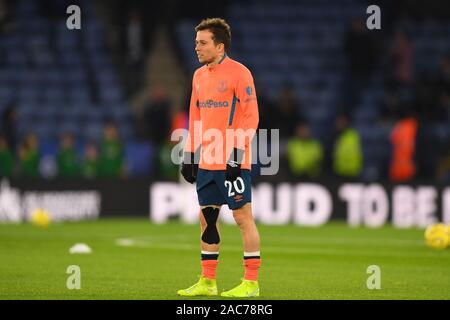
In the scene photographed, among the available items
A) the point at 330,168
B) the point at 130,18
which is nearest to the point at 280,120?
the point at 330,168

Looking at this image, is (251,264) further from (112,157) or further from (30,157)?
(112,157)

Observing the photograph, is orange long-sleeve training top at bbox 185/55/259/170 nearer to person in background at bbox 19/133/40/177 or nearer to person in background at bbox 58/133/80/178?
person in background at bbox 19/133/40/177

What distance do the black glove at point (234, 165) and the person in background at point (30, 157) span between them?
13.9 meters

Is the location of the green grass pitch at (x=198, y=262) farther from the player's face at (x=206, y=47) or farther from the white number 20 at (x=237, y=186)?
the player's face at (x=206, y=47)

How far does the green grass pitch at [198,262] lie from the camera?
10172mm

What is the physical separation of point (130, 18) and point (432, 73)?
720cm

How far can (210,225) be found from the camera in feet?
32.2

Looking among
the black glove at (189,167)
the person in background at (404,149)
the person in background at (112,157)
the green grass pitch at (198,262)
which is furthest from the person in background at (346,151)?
the black glove at (189,167)


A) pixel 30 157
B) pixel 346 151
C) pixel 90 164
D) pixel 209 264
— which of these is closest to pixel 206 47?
pixel 209 264

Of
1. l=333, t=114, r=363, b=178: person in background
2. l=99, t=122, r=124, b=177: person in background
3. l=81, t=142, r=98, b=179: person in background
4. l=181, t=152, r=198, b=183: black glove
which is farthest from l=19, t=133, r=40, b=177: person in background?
l=181, t=152, r=198, b=183: black glove

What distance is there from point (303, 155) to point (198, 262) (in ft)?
33.4

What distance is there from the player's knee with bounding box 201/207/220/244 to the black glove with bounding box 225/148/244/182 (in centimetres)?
41
